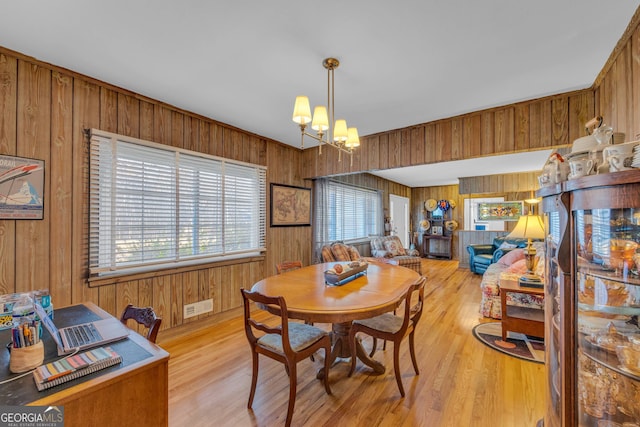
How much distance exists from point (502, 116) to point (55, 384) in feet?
12.5

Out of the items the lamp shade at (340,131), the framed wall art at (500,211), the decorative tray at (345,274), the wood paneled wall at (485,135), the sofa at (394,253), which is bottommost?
the sofa at (394,253)

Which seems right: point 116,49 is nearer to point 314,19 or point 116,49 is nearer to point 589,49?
point 314,19

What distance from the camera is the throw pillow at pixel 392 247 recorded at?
6.11 m

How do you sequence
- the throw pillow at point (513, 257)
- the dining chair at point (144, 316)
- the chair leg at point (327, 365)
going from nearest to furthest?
1. the dining chair at point (144, 316)
2. the chair leg at point (327, 365)
3. the throw pillow at point (513, 257)

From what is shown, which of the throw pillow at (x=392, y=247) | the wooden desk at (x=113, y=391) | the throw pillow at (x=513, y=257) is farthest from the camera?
the throw pillow at (x=392, y=247)

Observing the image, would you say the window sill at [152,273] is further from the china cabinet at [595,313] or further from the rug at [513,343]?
the china cabinet at [595,313]

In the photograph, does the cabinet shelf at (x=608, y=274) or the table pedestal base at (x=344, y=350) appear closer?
the cabinet shelf at (x=608, y=274)

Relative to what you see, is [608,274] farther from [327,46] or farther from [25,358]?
[25,358]

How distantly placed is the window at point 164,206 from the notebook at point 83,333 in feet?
4.20

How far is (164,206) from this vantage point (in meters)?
2.87

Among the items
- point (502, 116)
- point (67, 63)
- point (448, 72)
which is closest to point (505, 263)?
point (502, 116)

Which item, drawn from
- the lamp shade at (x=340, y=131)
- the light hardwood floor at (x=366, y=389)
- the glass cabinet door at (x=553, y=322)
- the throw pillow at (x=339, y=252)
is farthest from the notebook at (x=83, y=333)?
the throw pillow at (x=339, y=252)

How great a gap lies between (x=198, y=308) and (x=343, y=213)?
3421 millimetres

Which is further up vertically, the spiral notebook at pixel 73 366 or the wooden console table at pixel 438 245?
the spiral notebook at pixel 73 366
